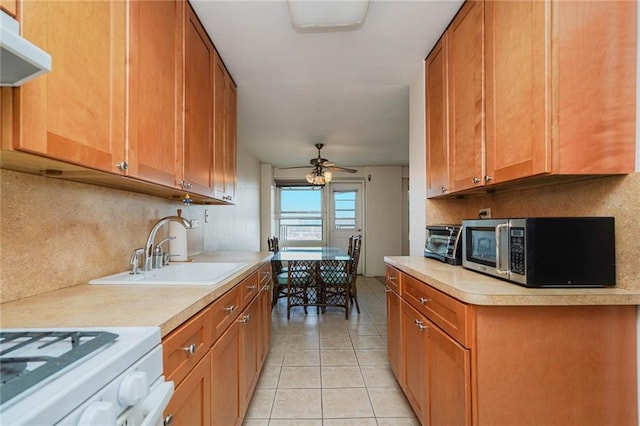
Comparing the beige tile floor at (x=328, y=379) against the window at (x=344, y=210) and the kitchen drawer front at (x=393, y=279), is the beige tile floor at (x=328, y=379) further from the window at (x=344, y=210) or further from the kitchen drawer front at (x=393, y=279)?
the window at (x=344, y=210)

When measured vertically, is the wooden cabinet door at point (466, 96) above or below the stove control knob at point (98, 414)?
above

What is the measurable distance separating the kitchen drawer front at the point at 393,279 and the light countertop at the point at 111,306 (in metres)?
1.15

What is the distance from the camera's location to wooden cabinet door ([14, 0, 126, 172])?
76 centimetres

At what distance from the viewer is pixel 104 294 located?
1082 mm

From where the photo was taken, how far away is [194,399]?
977 millimetres

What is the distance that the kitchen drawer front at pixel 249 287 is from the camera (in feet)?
5.34

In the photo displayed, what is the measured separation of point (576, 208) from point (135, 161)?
1.86 metres

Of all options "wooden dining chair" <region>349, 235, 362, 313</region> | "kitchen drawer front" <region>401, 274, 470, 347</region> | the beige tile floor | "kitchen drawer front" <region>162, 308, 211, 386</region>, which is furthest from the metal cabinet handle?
"wooden dining chair" <region>349, 235, 362, 313</region>

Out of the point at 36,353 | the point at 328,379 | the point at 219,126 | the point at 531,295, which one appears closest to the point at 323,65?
the point at 219,126

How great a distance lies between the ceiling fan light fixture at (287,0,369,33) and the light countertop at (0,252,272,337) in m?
1.44

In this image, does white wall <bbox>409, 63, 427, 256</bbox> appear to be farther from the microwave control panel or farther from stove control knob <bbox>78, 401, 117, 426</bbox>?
stove control knob <bbox>78, 401, 117, 426</bbox>

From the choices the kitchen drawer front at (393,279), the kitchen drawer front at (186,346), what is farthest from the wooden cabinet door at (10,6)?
the kitchen drawer front at (393,279)

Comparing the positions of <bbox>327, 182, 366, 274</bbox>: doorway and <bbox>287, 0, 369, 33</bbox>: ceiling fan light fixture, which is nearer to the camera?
<bbox>287, 0, 369, 33</bbox>: ceiling fan light fixture

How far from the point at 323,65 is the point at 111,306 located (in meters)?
2.04
